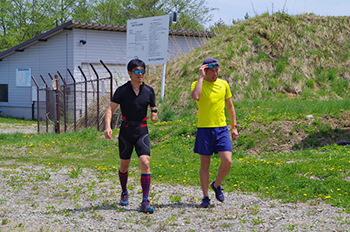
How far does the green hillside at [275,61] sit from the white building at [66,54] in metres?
4.28

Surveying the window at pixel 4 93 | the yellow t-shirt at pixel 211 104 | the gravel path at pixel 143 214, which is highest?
the yellow t-shirt at pixel 211 104

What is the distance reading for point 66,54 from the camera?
2602 centimetres

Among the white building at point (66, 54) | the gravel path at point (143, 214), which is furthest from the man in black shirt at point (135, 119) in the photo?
the white building at point (66, 54)

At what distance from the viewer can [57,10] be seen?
4197 centimetres

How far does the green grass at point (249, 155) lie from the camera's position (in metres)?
7.10

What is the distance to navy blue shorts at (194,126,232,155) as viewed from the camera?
237 inches

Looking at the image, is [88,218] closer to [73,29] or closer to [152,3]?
[73,29]

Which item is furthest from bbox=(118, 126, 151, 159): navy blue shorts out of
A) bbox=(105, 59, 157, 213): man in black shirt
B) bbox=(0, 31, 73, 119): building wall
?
bbox=(0, 31, 73, 119): building wall

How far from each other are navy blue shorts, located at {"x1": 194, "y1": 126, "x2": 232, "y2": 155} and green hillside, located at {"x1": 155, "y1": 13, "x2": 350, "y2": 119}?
10030mm

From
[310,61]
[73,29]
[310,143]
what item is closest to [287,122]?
[310,143]

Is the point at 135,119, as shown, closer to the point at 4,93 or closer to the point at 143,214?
the point at 143,214

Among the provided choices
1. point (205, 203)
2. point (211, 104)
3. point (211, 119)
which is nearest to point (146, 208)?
point (205, 203)

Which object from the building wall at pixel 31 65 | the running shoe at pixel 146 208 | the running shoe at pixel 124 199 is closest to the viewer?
the running shoe at pixel 146 208

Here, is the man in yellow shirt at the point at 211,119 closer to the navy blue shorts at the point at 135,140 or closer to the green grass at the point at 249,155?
the navy blue shorts at the point at 135,140
